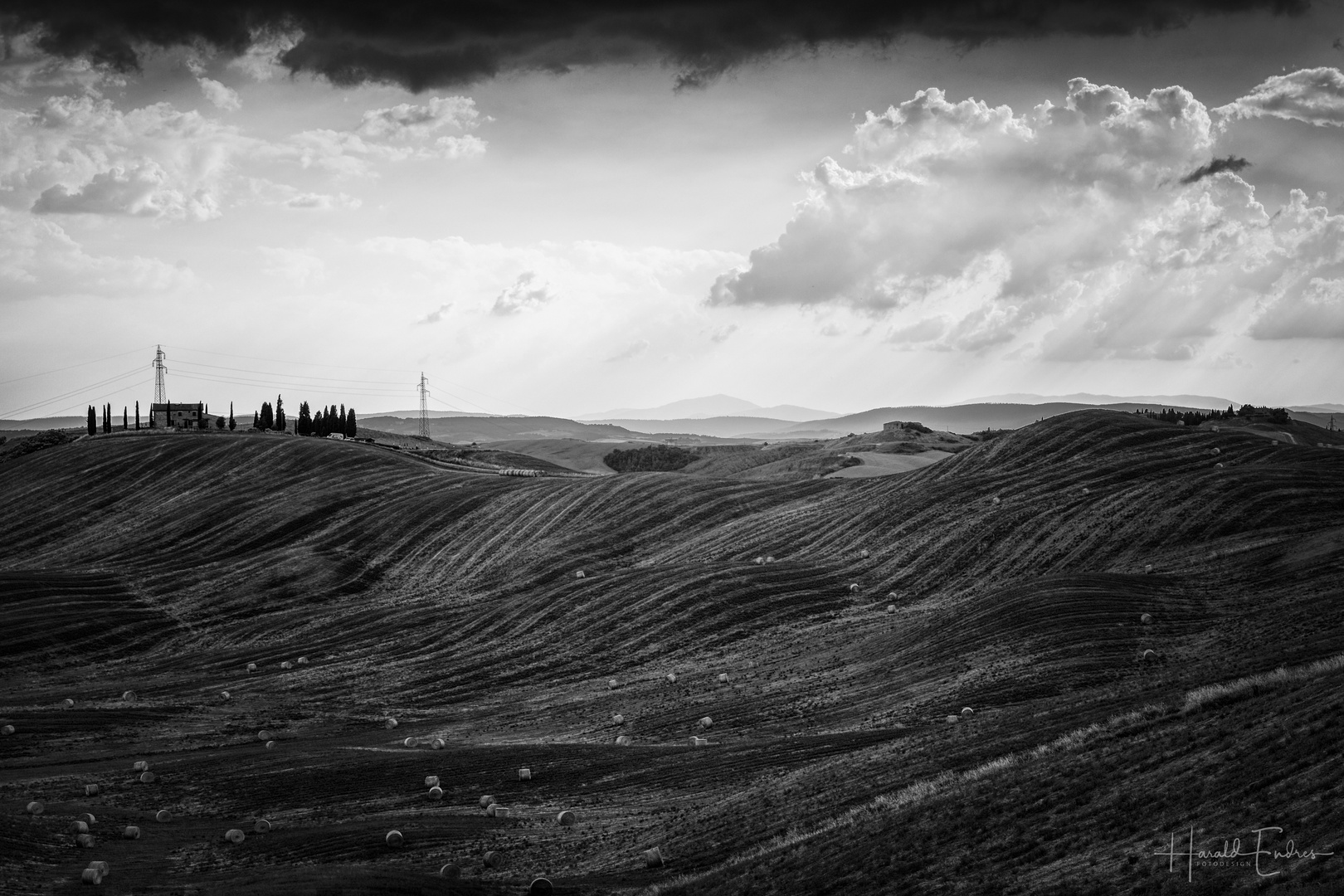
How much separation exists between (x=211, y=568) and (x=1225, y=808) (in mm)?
75833

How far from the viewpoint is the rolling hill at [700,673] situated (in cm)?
2333

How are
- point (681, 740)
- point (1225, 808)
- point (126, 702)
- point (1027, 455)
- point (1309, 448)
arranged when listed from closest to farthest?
point (1225, 808)
point (681, 740)
point (126, 702)
point (1309, 448)
point (1027, 455)

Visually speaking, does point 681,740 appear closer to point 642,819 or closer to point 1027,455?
point 642,819

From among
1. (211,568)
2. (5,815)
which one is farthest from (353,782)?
(211,568)

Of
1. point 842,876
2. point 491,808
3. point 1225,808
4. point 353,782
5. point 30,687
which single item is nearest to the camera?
point 1225,808

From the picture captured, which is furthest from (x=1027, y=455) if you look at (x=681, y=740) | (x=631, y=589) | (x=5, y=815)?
(x=5, y=815)

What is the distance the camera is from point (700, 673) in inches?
2046

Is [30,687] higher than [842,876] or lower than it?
lower

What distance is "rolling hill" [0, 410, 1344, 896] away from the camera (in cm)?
2333

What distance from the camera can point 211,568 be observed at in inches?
3199

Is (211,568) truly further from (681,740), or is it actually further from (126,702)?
(681,740)

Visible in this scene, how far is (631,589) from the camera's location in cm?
6525

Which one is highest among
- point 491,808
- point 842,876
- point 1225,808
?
point 1225,808

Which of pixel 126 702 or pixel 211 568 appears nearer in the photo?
pixel 126 702
